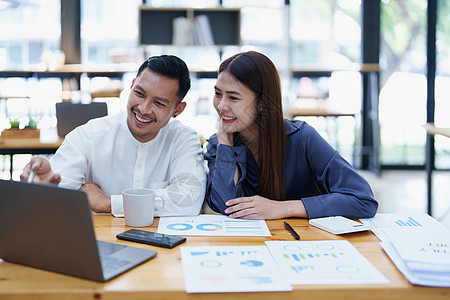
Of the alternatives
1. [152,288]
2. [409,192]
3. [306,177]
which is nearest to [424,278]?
[152,288]

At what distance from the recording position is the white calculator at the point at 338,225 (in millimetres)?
1255

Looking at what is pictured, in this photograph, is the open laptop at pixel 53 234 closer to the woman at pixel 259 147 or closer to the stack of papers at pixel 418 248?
the stack of papers at pixel 418 248

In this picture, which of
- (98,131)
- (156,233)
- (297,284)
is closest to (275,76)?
(98,131)

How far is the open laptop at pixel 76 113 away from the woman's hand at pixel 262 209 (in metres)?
1.58

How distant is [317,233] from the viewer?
1259mm

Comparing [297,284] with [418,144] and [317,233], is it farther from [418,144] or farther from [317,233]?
[418,144]

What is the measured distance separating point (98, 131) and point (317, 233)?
96cm

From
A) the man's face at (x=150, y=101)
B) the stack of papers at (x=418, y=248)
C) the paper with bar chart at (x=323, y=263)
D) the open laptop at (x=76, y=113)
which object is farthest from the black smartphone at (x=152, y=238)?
the open laptop at (x=76, y=113)

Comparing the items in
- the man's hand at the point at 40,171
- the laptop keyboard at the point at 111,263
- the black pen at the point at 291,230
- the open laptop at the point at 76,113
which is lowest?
the black pen at the point at 291,230

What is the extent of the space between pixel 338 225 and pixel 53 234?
727mm

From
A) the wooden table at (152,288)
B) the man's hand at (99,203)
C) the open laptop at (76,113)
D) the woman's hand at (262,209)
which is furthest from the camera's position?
the open laptop at (76,113)

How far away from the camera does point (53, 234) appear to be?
36.5 inches

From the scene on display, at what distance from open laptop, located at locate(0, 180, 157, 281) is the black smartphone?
0.30ft

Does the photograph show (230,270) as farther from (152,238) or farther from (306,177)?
(306,177)
